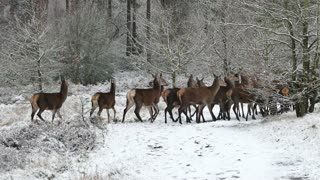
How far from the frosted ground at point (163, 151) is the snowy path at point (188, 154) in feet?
0.07

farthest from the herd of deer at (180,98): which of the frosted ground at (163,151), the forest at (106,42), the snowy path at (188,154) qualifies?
the snowy path at (188,154)

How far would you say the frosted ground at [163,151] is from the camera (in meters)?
10.1

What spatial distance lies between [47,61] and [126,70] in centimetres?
991

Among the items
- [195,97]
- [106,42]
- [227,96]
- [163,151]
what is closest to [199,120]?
[195,97]

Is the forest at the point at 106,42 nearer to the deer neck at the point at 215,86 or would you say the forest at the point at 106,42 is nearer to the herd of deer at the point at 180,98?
the herd of deer at the point at 180,98

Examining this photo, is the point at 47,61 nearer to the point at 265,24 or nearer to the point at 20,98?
the point at 20,98

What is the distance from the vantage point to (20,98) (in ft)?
105

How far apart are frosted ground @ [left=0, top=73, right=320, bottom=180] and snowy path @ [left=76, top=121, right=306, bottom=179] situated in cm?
2

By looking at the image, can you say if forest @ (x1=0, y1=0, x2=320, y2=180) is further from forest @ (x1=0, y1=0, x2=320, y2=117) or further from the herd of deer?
forest @ (x1=0, y1=0, x2=320, y2=117)

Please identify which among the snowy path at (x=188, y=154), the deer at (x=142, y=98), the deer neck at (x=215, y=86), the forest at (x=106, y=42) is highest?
the forest at (x=106, y=42)

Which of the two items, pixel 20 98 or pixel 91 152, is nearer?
pixel 91 152

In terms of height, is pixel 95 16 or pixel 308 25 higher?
pixel 95 16

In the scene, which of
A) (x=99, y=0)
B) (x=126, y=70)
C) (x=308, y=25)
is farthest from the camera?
(x=99, y=0)

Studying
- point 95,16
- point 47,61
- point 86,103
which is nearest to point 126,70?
point 95,16
